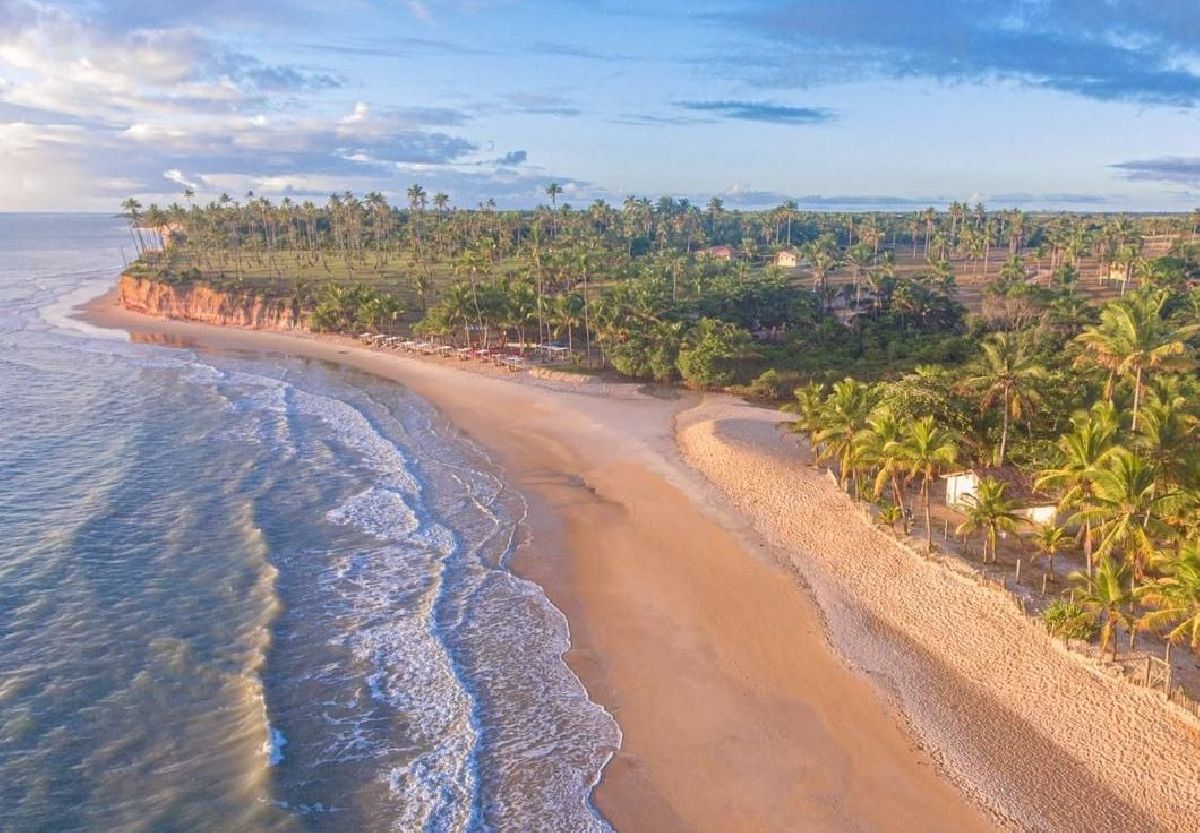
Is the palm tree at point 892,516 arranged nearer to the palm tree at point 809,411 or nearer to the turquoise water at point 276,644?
the palm tree at point 809,411

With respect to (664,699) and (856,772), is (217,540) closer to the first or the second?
(664,699)

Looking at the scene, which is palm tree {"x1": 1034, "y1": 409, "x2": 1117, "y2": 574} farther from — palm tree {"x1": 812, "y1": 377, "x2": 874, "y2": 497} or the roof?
palm tree {"x1": 812, "y1": 377, "x2": 874, "y2": 497}

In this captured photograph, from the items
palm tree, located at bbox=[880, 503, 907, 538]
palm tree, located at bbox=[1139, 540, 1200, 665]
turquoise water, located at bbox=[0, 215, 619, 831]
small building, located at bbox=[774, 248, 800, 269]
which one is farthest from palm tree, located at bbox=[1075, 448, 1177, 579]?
small building, located at bbox=[774, 248, 800, 269]

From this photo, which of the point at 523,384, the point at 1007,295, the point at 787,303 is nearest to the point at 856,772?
the point at 523,384

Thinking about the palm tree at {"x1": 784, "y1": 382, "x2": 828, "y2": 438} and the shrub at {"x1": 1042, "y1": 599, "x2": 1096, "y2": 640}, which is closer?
the shrub at {"x1": 1042, "y1": 599, "x2": 1096, "y2": 640}

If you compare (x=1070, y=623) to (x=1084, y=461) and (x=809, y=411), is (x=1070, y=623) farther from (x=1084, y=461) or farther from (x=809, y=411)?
(x=809, y=411)

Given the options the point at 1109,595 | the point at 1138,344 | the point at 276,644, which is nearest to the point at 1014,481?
the point at 1138,344
